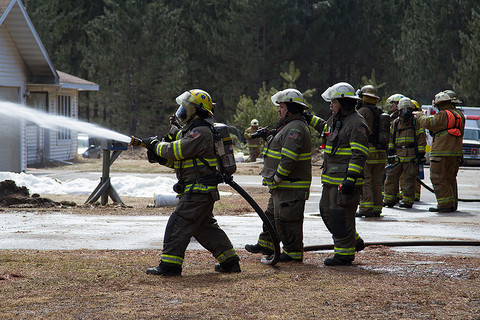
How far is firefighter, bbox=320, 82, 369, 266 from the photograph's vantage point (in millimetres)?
6887

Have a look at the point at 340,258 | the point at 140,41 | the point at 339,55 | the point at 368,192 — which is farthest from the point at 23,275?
the point at 339,55

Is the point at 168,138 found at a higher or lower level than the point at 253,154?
higher

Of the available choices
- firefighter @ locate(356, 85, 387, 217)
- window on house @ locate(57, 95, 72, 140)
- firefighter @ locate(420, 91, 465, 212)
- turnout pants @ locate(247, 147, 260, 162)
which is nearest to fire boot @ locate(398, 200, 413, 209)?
firefighter @ locate(420, 91, 465, 212)

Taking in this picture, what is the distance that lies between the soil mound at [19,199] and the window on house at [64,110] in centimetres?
1270

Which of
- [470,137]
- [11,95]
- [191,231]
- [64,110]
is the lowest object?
A: [191,231]

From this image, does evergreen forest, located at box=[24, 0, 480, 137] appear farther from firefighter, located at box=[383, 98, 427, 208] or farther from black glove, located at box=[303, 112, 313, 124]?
black glove, located at box=[303, 112, 313, 124]

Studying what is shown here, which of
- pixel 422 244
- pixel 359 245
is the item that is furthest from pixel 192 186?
pixel 422 244

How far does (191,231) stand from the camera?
20.9 ft

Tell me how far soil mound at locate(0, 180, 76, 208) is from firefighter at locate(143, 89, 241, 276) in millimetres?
6109

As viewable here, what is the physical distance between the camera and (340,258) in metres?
6.97

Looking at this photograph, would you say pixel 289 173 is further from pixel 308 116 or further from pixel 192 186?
pixel 192 186

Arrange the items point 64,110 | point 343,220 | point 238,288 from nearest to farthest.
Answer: point 238,288, point 343,220, point 64,110

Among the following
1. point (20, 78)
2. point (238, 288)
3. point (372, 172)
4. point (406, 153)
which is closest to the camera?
point (238, 288)

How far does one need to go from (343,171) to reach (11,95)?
15.2 metres
